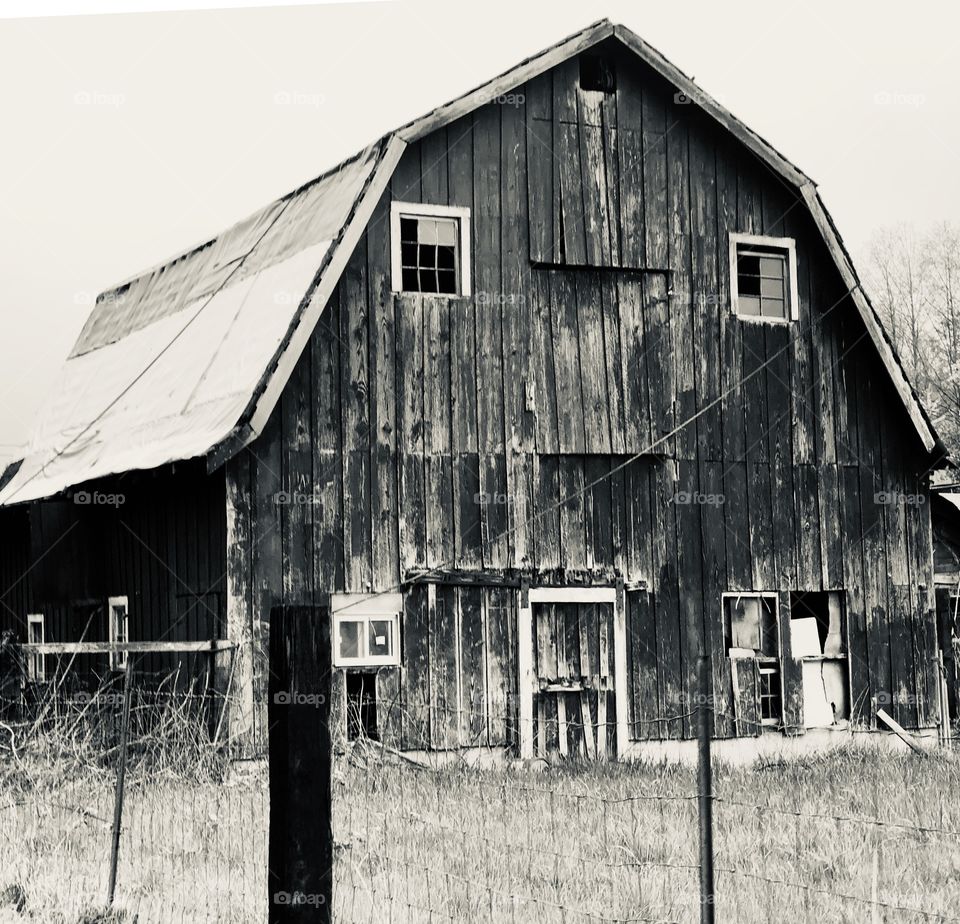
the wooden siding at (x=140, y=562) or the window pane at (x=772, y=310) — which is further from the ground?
the window pane at (x=772, y=310)

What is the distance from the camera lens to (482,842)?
9.68 m

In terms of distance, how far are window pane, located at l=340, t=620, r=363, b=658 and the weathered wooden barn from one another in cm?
2

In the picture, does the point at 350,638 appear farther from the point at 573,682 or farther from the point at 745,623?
the point at 745,623

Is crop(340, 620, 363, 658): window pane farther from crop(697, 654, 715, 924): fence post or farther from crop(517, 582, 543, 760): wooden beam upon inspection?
crop(697, 654, 715, 924): fence post

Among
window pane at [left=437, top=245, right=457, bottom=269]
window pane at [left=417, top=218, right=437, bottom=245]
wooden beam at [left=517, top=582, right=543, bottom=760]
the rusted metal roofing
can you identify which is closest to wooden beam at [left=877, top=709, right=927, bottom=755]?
wooden beam at [left=517, top=582, right=543, bottom=760]

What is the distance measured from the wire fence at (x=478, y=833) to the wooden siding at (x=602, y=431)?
111 cm

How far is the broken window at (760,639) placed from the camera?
15977 mm

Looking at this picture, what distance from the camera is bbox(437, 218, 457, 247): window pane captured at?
595 inches

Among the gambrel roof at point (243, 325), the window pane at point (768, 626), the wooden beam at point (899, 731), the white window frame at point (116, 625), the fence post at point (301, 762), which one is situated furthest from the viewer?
the white window frame at point (116, 625)

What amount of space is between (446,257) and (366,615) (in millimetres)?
3411

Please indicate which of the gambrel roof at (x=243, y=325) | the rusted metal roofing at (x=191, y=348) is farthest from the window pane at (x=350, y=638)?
the rusted metal roofing at (x=191, y=348)

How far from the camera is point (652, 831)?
1018cm

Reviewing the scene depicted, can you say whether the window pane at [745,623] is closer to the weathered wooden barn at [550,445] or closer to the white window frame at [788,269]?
the weathered wooden barn at [550,445]

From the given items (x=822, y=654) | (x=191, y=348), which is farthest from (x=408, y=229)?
(x=822, y=654)
